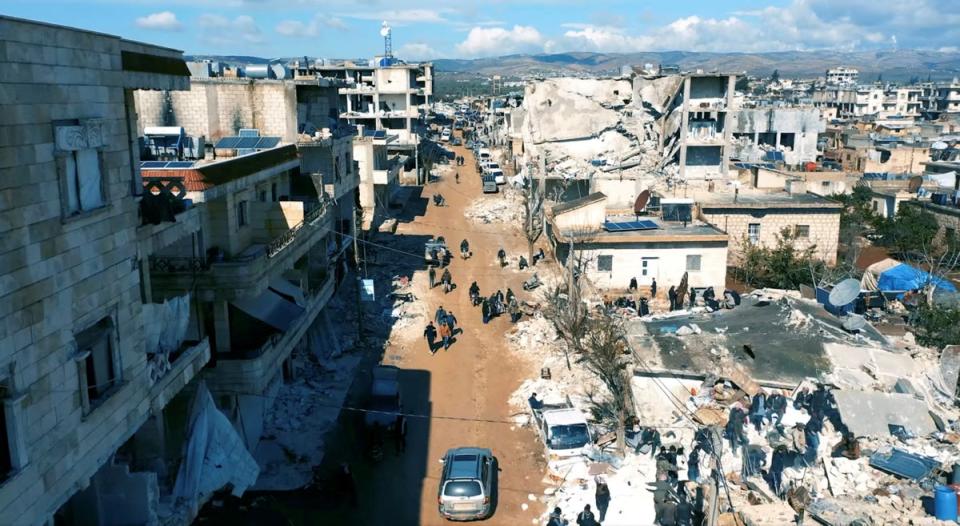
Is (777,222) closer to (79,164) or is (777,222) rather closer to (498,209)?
(498,209)

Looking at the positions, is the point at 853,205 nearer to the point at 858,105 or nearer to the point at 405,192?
the point at 405,192

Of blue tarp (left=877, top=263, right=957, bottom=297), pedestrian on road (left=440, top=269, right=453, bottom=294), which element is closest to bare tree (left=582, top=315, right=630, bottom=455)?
pedestrian on road (left=440, top=269, right=453, bottom=294)

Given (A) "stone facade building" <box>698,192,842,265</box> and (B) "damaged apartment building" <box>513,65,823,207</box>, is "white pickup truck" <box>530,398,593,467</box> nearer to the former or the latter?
(A) "stone facade building" <box>698,192,842,265</box>

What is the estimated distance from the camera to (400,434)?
771 inches

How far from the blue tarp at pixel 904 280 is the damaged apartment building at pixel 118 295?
23966 mm

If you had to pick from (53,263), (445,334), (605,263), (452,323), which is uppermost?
(53,263)

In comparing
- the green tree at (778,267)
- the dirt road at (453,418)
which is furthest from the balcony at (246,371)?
the green tree at (778,267)

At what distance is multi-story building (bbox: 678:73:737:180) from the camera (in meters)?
48.2

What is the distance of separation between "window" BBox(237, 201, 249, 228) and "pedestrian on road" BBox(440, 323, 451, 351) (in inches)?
391

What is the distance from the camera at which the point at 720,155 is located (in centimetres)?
4956

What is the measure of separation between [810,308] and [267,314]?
17482 millimetres

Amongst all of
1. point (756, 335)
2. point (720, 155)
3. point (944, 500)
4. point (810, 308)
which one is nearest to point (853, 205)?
point (720, 155)

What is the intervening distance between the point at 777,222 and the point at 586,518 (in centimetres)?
2495

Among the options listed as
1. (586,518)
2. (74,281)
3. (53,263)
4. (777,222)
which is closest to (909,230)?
(777,222)
